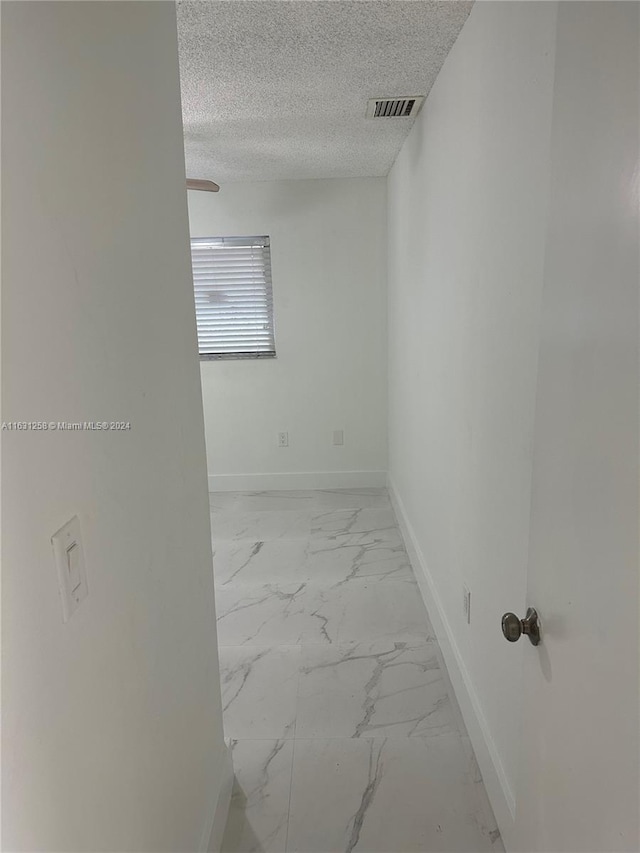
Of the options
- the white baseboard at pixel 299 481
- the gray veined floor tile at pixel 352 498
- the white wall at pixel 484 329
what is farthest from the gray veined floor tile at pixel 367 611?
the white baseboard at pixel 299 481

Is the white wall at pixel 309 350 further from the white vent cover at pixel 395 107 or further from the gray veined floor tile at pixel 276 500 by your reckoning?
the white vent cover at pixel 395 107

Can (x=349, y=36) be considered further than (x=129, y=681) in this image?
Yes

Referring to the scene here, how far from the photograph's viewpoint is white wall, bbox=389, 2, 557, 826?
130 cm

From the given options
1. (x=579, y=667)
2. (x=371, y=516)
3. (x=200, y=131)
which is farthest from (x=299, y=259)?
(x=579, y=667)

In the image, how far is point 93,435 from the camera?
0.88 metres

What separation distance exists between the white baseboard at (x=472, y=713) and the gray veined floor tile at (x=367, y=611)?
7 centimetres

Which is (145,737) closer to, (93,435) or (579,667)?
(93,435)

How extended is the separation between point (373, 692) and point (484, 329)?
1384 millimetres

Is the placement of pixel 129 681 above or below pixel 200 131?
below

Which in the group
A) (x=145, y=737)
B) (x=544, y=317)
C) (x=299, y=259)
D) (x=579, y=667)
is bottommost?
(x=145, y=737)

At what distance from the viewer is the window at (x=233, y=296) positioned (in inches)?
161

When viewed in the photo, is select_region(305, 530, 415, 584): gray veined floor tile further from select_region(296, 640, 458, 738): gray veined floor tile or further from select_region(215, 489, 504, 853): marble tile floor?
select_region(296, 640, 458, 738): gray veined floor tile

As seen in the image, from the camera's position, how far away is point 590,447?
742mm

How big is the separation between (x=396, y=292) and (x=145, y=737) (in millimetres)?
3002
